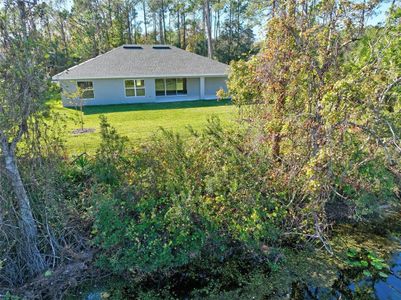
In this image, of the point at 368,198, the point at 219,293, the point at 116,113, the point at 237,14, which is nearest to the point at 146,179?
the point at 219,293

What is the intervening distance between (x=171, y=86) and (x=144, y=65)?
2.24 m

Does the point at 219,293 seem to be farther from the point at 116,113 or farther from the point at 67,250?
the point at 116,113

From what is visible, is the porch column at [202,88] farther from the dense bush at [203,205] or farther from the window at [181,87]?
the dense bush at [203,205]

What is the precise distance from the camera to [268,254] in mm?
3688

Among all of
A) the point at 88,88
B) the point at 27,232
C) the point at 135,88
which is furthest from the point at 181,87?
the point at 27,232

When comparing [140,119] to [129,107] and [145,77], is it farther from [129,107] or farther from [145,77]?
[145,77]

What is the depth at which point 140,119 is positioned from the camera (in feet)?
39.1

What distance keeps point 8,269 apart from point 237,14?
37357 millimetres

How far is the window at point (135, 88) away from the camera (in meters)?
16.9

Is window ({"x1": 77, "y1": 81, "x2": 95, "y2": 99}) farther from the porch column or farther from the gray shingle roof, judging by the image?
the porch column

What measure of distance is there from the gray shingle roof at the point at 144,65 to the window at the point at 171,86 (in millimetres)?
907

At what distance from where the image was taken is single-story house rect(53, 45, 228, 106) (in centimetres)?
1608

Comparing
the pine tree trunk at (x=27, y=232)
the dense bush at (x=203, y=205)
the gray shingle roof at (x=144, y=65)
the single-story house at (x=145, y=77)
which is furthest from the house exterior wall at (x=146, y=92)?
the pine tree trunk at (x=27, y=232)

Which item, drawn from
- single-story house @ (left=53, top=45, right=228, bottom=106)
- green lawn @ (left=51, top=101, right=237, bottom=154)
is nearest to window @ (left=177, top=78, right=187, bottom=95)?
single-story house @ (left=53, top=45, right=228, bottom=106)
